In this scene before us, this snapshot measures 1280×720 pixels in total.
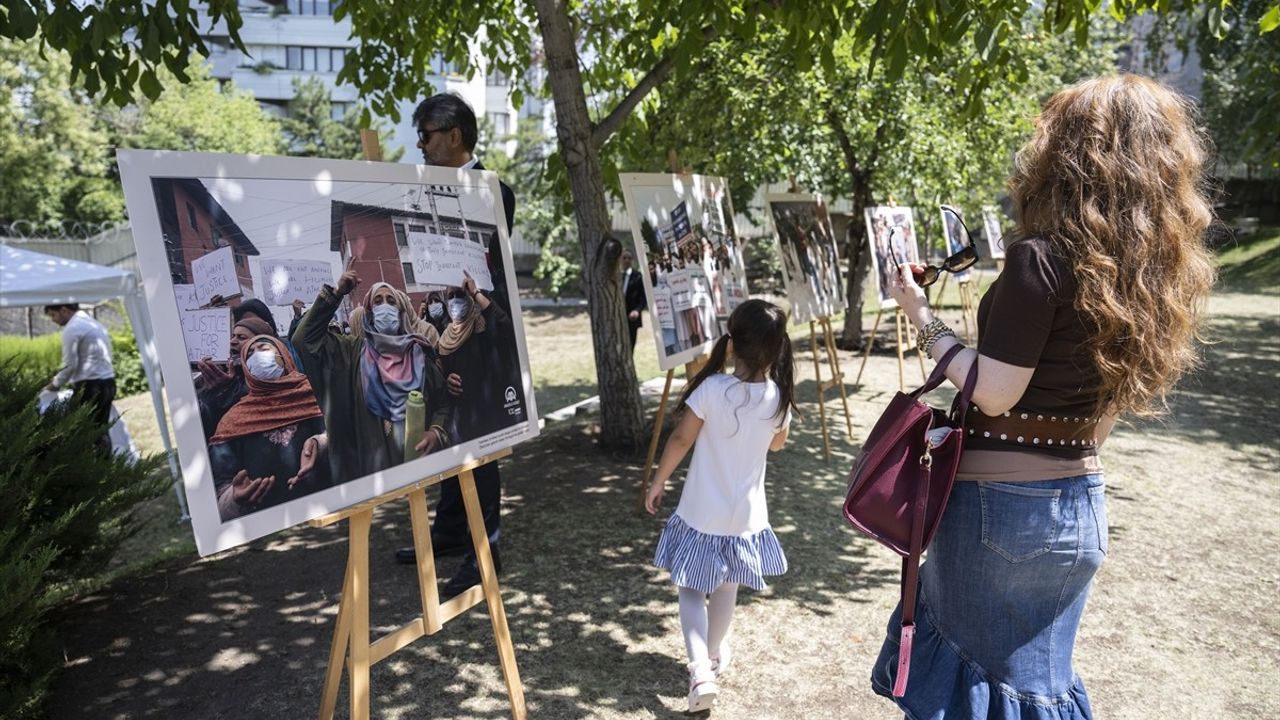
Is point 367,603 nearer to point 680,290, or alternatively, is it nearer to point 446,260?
point 446,260

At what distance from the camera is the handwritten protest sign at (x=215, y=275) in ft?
7.30

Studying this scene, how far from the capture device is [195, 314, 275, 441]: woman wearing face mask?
2207mm

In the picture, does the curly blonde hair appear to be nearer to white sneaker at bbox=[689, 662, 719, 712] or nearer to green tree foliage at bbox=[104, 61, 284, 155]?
white sneaker at bbox=[689, 662, 719, 712]

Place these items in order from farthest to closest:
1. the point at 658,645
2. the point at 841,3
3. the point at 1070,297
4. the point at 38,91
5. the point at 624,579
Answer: the point at 38,91, the point at 841,3, the point at 624,579, the point at 658,645, the point at 1070,297

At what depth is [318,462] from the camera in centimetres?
247

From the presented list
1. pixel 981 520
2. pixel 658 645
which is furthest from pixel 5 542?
pixel 981 520

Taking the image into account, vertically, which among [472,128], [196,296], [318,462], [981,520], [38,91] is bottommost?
[981,520]

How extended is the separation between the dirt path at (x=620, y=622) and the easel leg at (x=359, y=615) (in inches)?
30.2

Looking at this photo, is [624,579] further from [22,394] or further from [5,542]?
[22,394]

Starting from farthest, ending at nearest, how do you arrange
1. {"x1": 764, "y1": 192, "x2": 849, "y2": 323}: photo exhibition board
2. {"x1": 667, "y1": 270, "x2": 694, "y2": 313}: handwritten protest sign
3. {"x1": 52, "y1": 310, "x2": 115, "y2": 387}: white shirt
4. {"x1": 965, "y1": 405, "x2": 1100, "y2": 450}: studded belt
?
{"x1": 52, "y1": 310, "x2": 115, "y2": 387}: white shirt, {"x1": 764, "y1": 192, "x2": 849, "y2": 323}: photo exhibition board, {"x1": 667, "y1": 270, "x2": 694, "y2": 313}: handwritten protest sign, {"x1": 965, "y1": 405, "x2": 1100, "y2": 450}: studded belt

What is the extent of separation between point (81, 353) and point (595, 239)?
181 inches

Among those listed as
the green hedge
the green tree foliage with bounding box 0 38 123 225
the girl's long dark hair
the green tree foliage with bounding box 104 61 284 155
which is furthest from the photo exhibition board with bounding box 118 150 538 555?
the green tree foliage with bounding box 104 61 284 155

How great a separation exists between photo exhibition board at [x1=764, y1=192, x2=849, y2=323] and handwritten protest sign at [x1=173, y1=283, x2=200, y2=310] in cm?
442

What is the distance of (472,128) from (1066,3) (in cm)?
314
